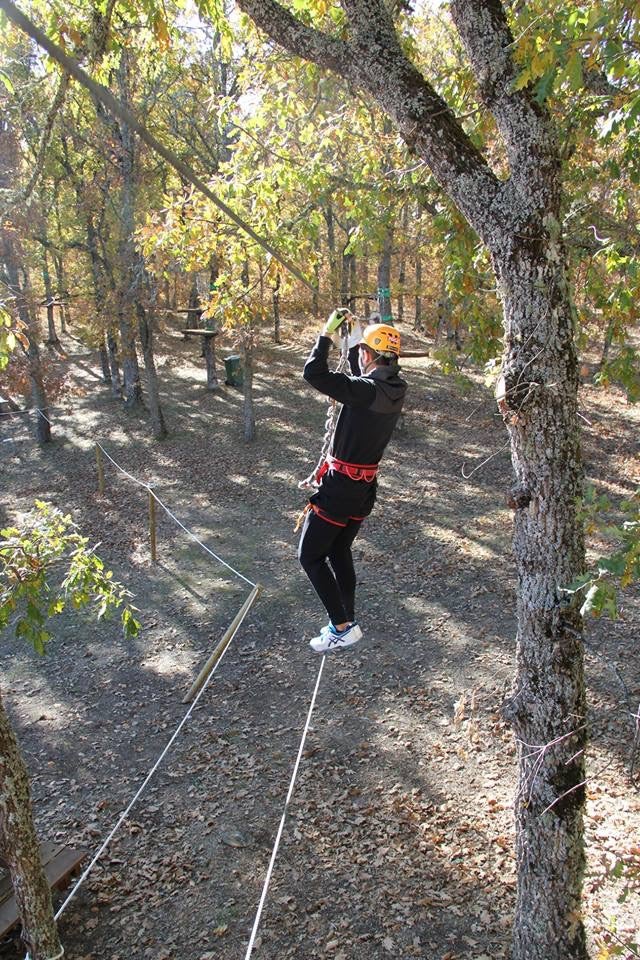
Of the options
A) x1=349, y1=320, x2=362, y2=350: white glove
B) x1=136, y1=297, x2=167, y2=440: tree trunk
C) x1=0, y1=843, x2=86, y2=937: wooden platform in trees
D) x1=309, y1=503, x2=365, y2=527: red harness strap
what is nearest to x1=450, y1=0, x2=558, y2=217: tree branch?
x1=349, y1=320, x2=362, y2=350: white glove

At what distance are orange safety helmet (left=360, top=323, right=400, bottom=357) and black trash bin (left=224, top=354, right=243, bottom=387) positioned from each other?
1868 centimetres

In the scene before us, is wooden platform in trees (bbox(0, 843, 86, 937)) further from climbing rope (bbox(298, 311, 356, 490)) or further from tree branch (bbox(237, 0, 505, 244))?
tree branch (bbox(237, 0, 505, 244))

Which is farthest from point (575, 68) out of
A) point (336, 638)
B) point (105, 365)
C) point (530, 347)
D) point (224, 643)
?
point (105, 365)

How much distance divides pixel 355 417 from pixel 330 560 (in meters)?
1.26

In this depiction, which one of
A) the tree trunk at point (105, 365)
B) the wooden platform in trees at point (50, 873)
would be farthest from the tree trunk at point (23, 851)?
the tree trunk at point (105, 365)

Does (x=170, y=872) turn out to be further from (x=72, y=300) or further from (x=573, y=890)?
(x=72, y=300)

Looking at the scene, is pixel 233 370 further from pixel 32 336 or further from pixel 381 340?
pixel 381 340

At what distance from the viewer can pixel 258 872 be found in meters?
5.22

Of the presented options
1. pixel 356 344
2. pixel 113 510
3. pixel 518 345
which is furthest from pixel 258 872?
pixel 113 510

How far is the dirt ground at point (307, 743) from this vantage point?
15.8 feet

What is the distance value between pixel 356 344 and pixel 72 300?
17.4 m

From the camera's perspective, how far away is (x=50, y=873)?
4.98 metres

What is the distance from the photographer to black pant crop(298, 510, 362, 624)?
4980 millimetres

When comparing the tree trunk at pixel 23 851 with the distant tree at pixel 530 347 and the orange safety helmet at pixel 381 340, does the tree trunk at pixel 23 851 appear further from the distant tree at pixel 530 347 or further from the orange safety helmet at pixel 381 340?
the orange safety helmet at pixel 381 340
